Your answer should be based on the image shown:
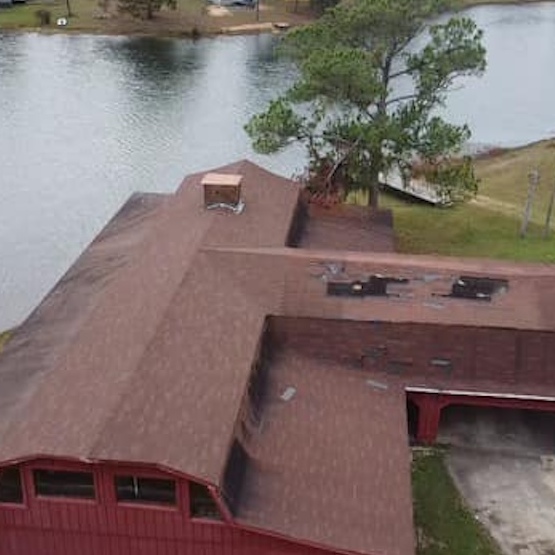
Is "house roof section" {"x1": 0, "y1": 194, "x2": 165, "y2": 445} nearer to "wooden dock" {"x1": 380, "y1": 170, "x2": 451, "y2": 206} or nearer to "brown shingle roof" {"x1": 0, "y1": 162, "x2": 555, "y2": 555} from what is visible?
"brown shingle roof" {"x1": 0, "y1": 162, "x2": 555, "y2": 555}

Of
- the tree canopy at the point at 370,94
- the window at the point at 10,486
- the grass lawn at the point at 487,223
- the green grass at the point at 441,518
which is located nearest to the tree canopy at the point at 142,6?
the grass lawn at the point at 487,223

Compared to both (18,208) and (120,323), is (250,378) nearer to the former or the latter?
(120,323)

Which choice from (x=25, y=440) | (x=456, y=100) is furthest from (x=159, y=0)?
(x=25, y=440)

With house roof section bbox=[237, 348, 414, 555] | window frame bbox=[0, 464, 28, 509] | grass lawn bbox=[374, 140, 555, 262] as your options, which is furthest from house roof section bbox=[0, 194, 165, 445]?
grass lawn bbox=[374, 140, 555, 262]

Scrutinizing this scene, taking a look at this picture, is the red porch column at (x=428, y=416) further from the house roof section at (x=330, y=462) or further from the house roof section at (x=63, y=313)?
the house roof section at (x=63, y=313)

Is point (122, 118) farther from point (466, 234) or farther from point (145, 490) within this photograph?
point (145, 490)

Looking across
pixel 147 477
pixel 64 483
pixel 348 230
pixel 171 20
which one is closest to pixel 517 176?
pixel 348 230
